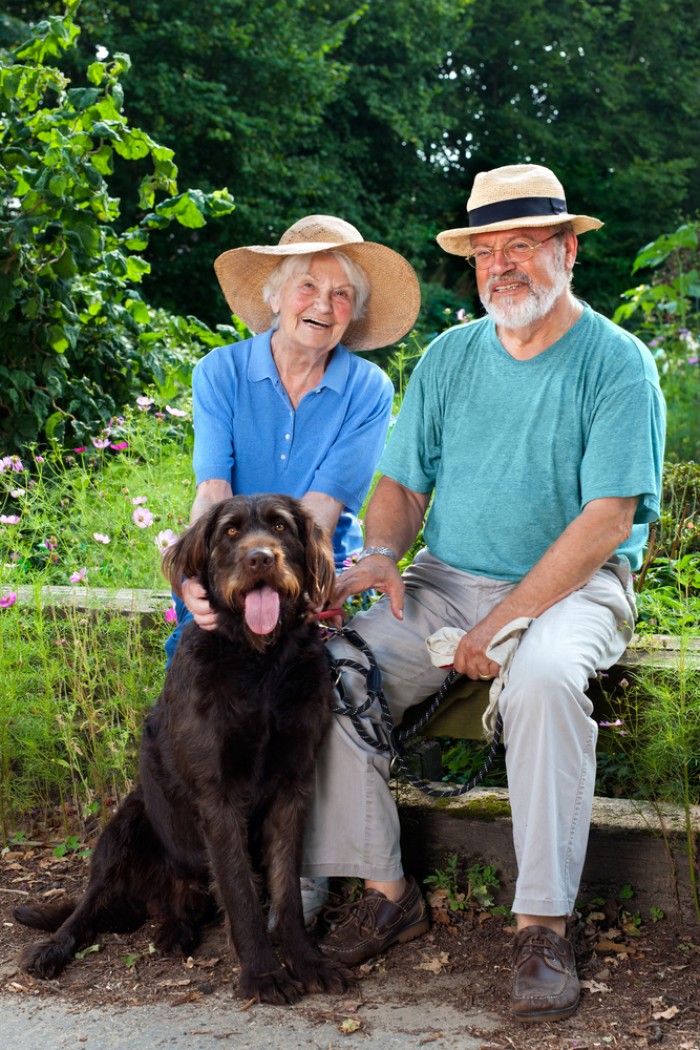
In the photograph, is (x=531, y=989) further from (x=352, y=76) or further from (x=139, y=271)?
(x=352, y=76)

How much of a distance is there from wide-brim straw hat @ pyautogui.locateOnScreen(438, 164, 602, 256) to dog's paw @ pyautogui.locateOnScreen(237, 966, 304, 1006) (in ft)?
7.22

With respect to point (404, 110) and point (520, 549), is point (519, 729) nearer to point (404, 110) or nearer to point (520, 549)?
point (520, 549)

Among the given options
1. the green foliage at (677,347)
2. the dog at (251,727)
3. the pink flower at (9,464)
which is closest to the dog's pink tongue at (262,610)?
the dog at (251,727)

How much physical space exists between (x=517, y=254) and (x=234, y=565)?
133 cm

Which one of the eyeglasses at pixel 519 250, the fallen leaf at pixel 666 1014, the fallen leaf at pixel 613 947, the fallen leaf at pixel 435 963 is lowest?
the fallen leaf at pixel 435 963

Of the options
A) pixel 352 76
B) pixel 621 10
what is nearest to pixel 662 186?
pixel 621 10

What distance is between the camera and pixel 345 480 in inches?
149

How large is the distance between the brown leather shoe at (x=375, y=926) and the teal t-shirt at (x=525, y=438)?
1.02 metres

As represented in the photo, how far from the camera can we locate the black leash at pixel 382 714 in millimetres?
3330

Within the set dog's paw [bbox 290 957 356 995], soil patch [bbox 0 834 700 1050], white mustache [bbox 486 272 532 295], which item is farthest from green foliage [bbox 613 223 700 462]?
dog's paw [bbox 290 957 356 995]

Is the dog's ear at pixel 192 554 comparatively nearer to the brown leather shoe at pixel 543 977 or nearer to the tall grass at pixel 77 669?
the tall grass at pixel 77 669

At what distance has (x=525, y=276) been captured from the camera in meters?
3.45

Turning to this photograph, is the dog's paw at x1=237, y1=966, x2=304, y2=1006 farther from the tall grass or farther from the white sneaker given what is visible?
the tall grass

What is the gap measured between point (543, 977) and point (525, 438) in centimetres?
151
